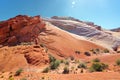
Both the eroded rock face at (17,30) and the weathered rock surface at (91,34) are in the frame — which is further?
the weathered rock surface at (91,34)

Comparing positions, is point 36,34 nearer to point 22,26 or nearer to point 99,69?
point 22,26

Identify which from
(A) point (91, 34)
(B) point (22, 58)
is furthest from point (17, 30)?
(A) point (91, 34)

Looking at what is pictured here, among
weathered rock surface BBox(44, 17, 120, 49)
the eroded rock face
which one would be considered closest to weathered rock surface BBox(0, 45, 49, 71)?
the eroded rock face

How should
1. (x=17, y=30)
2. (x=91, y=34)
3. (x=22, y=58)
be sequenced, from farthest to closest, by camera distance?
1. (x=91, y=34)
2. (x=17, y=30)
3. (x=22, y=58)

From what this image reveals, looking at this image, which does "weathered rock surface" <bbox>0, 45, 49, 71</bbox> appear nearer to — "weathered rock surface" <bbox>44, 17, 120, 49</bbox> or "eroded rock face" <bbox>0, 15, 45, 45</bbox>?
"eroded rock face" <bbox>0, 15, 45, 45</bbox>

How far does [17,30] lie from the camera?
1451 inches

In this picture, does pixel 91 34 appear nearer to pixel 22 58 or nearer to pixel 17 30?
pixel 17 30

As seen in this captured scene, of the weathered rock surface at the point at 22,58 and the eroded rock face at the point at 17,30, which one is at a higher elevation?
the eroded rock face at the point at 17,30

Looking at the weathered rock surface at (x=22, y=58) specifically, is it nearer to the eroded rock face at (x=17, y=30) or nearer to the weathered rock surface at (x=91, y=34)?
the eroded rock face at (x=17, y=30)

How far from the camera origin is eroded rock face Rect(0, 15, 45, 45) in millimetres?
35875

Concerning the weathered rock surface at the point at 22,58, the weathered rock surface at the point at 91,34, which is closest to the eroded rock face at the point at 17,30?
the weathered rock surface at the point at 22,58

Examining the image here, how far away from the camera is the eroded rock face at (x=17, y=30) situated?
118 feet

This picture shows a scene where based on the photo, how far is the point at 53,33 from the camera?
4559 cm

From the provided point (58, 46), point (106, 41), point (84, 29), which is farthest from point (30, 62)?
point (84, 29)
